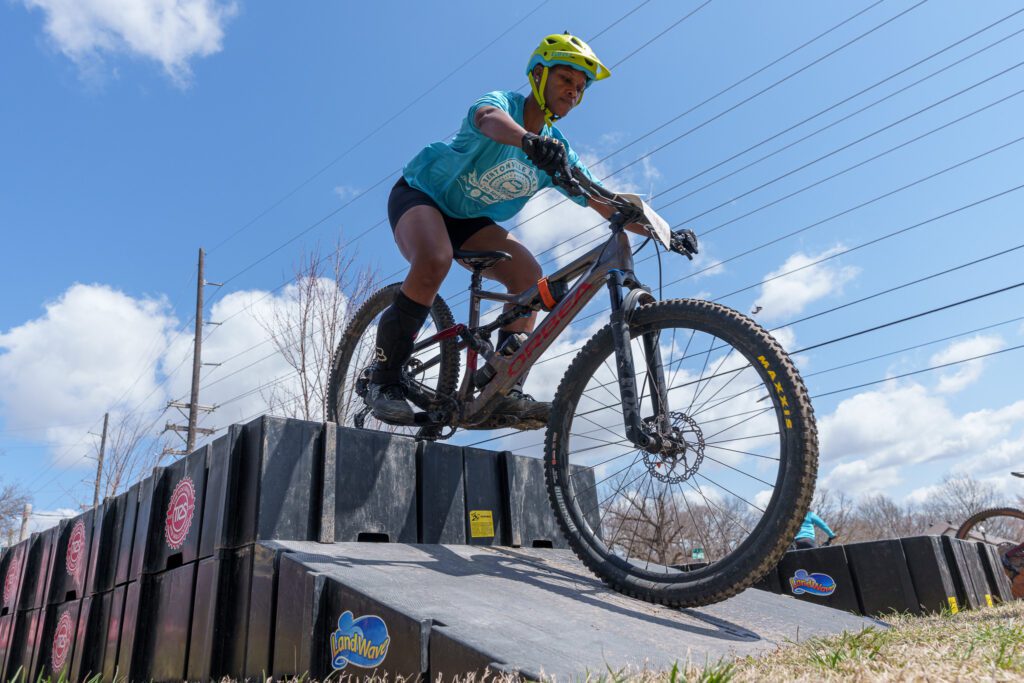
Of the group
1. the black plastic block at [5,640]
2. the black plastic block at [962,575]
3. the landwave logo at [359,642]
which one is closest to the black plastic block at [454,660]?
the landwave logo at [359,642]

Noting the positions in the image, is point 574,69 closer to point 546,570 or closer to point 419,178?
point 419,178

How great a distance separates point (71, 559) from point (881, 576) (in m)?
7.24

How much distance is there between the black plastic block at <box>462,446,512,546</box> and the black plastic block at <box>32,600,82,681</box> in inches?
106

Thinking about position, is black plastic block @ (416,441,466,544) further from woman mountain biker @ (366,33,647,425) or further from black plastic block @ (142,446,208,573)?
black plastic block @ (142,446,208,573)

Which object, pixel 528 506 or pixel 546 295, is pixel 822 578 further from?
pixel 546 295

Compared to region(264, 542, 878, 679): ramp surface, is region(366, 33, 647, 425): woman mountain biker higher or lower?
higher

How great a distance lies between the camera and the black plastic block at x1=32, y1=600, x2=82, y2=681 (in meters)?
4.29

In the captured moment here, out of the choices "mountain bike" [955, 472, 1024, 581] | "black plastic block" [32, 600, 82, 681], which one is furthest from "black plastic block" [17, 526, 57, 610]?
"mountain bike" [955, 472, 1024, 581]

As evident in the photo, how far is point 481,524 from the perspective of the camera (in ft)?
12.0

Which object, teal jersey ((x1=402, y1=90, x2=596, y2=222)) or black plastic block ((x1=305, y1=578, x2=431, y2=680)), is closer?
black plastic block ((x1=305, y1=578, x2=431, y2=680))

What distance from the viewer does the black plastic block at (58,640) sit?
429 cm

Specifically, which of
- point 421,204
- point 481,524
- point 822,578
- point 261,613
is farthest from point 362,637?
point 822,578

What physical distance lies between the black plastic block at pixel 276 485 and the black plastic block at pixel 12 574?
4203 millimetres

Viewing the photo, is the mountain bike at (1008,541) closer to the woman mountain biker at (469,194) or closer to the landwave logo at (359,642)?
the woman mountain biker at (469,194)
